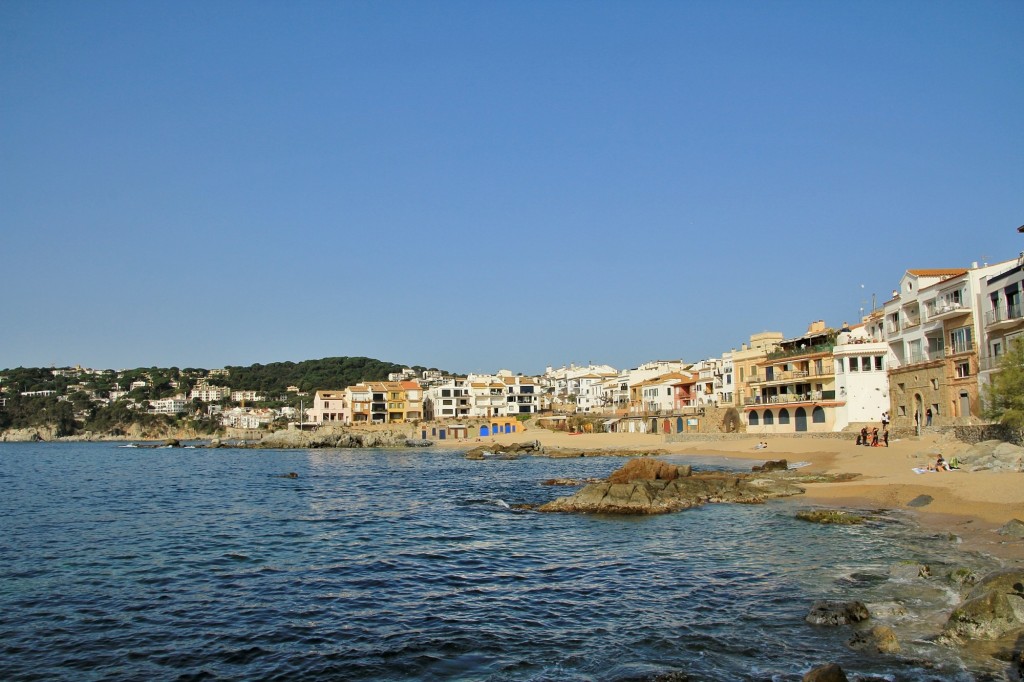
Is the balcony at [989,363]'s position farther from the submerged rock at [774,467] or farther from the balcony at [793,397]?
the balcony at [793,397]

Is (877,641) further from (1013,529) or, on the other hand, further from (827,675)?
(1013,529)

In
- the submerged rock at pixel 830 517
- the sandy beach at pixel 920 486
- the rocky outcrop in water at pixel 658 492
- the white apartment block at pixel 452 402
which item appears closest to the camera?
the sandy beach at pixel 920 486

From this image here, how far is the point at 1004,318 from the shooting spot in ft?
140

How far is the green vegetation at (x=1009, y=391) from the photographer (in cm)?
3606

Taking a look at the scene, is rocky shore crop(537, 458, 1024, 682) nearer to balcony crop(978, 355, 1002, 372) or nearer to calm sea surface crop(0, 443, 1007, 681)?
calm sea surface crop(0, 443, 1007, 681)

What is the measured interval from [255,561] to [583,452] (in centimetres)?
5575

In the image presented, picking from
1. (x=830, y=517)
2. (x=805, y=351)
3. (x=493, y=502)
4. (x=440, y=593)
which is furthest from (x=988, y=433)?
(x=440, y=593)

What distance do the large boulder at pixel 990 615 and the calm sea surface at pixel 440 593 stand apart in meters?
0.64

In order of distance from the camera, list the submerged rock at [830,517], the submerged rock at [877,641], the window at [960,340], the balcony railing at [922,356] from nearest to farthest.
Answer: the submerged rock at [877,641], the submerged rock at [830,517], the window at [960,340], the balcony railing at [922,356]

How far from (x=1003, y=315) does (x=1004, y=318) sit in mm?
247

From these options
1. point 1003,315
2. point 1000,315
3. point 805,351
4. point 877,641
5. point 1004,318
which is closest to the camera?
point 877,641

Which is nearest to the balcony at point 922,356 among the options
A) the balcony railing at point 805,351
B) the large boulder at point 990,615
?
the balcony railing at point 805,351

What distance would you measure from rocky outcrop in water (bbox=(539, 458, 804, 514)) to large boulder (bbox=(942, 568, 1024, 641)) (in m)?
17.8

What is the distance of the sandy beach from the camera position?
22.1 meters
